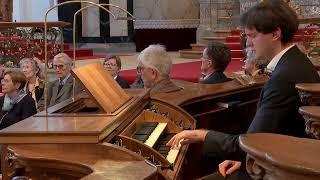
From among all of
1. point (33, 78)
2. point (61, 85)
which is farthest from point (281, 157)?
point (33, 78)

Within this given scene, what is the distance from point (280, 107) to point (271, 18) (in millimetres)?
401

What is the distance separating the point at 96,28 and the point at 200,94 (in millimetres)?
9866

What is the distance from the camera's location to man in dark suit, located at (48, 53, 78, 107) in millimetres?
5402

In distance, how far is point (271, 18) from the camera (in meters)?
2.60

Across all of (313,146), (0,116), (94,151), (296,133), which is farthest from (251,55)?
(313,146)

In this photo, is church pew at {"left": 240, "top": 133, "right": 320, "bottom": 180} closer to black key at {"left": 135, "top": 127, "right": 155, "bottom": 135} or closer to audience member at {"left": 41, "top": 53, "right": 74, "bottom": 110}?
black key at {"left": 135, "top": 127, "right": 155, "bottom": 135}

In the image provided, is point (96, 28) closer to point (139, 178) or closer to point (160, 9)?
point (160, 9)

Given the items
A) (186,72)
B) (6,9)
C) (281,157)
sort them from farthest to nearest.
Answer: (6,9)
(186,72)
(281,157)

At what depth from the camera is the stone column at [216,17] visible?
13352 mm

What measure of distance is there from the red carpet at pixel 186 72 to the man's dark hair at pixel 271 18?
555cm

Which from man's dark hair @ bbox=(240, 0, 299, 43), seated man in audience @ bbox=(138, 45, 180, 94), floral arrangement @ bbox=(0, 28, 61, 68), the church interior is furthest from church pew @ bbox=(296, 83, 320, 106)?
floral arrangement @ bbox=(0, 28, 61, 68)

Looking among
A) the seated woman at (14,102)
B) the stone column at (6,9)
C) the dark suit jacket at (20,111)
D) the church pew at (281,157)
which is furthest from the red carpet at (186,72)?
the church pew at (281,157)

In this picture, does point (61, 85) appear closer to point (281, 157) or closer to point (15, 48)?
point (15, 48)

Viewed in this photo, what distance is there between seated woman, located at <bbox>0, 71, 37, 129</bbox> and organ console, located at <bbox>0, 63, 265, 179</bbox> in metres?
1.50
